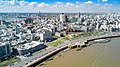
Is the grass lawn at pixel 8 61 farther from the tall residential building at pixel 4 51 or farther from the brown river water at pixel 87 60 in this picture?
the brown river water at pixel 87 60

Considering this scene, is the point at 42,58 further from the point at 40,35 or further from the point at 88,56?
the point at 40,35

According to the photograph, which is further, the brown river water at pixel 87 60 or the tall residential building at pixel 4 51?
the tall residential building at pixel 4 51

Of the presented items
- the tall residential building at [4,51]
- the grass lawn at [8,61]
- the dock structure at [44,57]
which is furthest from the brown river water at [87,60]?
the tall residential building at [4,51]

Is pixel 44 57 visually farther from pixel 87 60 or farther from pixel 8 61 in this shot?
pixel 87 60

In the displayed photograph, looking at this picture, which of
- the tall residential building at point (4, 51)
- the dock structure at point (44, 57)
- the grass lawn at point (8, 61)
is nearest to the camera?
the dock structure at point (44, 57)

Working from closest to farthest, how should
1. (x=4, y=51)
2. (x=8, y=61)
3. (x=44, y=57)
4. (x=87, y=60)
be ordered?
(x=8, y=61) → (x=87, y=60) → (x=44, y=57) → (x=4, y=51)

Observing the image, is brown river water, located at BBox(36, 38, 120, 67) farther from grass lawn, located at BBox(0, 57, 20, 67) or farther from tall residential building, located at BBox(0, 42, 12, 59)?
tall residential building, located at BBox(0, 42, 12, 59)

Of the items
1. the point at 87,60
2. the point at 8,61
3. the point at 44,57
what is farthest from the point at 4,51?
the point at 87,60

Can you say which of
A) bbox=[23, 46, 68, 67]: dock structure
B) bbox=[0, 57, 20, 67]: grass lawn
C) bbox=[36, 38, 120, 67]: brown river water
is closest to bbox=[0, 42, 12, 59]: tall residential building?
bbox=[0, 57, 20, 67]: grass lawn

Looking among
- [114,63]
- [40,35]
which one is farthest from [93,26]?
[114,63]

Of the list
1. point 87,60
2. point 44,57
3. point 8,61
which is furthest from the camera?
point 44,57

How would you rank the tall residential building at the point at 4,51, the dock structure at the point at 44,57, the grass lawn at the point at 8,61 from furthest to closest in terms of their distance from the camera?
the tall residential building at the point at 4,51 → the grass lawn at the point at 8,61 → the dock structure at the point at 44,57
